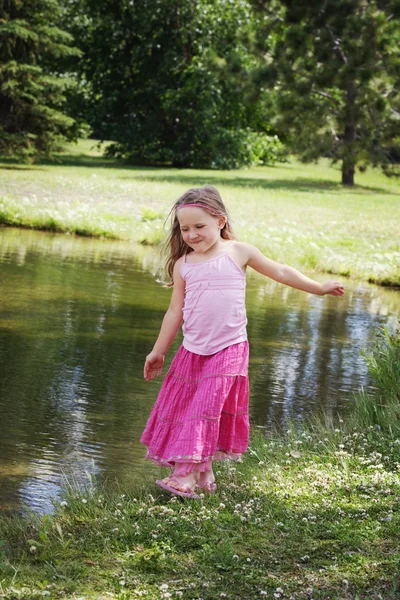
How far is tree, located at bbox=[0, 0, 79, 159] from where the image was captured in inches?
977

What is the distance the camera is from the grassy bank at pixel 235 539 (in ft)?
10.3

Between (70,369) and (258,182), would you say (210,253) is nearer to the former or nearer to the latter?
(70,369)

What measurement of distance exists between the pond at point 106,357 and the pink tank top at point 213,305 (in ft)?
2.82

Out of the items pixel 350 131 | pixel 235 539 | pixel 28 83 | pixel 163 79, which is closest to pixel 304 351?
pixel 235 539

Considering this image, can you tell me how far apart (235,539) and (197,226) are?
1572mm

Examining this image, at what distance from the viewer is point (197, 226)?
4422mm

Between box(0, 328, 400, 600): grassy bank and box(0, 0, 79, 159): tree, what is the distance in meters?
21.7

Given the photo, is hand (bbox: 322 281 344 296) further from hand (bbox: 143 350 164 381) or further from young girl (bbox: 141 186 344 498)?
hand (bbox: 143 350 164 381)

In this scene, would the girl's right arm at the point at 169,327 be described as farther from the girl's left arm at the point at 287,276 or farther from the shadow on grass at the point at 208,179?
the shadow on grass at the point at 208,179

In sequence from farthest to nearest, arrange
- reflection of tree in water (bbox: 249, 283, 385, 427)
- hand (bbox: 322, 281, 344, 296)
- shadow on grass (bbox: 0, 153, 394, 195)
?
1. shadow on grass (bbox: 0, 153, 394, 195)
2. reflection of tree in water (bbox: 249, 283, 385, 427)
3. hand (bbox: 322, 281, 344, 296)

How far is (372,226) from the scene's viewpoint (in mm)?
17234

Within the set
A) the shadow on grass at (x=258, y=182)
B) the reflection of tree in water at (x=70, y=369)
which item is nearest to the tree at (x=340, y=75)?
the shadow on grass at (x=258, y=182)

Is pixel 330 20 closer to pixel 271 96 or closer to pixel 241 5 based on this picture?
pixel 271 96

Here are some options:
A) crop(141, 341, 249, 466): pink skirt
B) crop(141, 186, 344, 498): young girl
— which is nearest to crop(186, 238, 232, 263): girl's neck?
crop(141, 186, 344, 498): young girl
